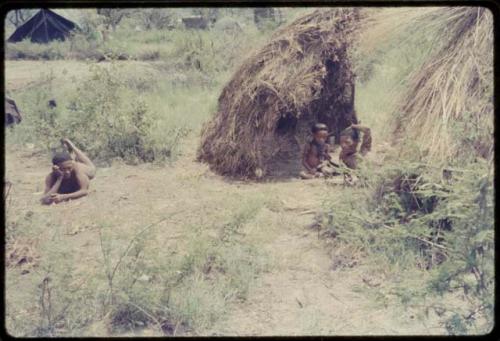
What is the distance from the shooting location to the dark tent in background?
15.5 meters

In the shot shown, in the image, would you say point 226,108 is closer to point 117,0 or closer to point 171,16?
point 117,0

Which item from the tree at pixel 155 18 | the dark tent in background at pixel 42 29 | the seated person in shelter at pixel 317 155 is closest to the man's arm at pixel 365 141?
the seated person in shelter at pixel 317 155

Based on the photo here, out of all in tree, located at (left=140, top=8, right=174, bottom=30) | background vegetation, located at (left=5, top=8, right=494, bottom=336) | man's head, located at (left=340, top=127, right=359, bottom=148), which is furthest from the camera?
tree, located at (left=140, top=8, right=174, bottom=30)

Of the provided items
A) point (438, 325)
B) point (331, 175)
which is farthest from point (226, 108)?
point (438, 325)

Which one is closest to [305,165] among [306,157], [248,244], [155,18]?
[306,157]

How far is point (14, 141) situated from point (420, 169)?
535cm

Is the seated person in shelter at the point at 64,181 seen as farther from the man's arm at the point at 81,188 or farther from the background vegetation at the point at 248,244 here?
the background vegetation at the point at 248,244

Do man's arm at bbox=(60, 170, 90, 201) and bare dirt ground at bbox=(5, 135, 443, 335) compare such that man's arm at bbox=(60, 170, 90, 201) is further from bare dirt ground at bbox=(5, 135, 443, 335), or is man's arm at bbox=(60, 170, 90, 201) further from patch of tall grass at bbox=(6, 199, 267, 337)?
patch of tall grass at bbox=(6, 199, 267, 337)

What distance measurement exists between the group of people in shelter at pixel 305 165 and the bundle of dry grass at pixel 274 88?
0.38 m

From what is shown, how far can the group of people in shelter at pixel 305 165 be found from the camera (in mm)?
5528

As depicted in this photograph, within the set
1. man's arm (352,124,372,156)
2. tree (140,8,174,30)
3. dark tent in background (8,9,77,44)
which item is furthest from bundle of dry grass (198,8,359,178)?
tree (140,8,174,30)

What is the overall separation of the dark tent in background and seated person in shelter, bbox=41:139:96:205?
35.7 ft

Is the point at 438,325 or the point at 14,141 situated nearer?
the point at 438,325

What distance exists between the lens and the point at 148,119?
7.06m
